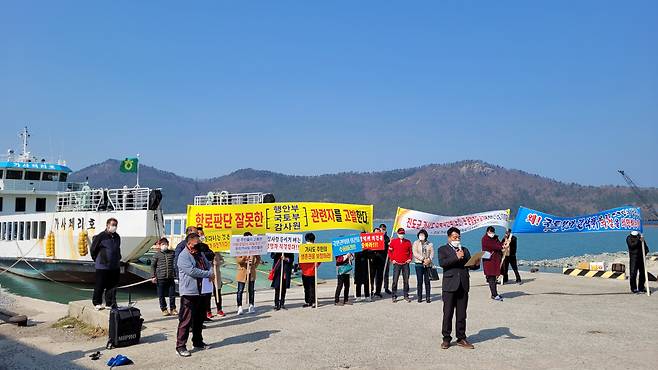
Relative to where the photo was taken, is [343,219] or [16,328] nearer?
[16,328]

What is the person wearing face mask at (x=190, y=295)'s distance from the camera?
26.1ft

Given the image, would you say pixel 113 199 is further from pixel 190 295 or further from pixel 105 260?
pixel 190 295

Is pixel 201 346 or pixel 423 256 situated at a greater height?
pixel 423 256

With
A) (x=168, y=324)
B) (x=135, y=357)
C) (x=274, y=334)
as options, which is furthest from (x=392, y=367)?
(x=168, y=324)

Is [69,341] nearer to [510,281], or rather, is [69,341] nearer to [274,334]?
[274,334]

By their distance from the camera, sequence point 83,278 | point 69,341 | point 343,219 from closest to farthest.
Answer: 1. point 69,341
2. point 343,219
3. point 83,278

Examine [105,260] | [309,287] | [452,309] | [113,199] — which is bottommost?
[309,287]

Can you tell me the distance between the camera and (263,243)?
1188 centimetres

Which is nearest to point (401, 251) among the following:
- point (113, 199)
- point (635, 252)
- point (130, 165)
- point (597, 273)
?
point (635, 252)

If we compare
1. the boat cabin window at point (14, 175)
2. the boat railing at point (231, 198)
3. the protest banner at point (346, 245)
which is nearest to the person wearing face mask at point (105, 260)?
the protest banner at point (346, 245)

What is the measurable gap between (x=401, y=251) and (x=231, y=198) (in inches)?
580

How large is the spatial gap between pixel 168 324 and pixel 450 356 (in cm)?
561

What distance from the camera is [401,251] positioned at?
1324 cm

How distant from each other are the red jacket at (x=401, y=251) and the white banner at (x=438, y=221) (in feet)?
3.60
